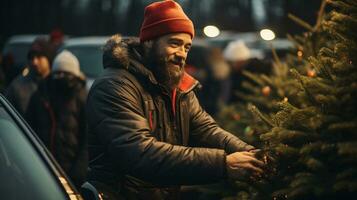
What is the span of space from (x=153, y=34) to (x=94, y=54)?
10.5 metres

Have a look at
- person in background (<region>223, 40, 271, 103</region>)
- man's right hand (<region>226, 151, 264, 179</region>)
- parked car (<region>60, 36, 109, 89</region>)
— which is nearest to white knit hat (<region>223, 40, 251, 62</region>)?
person in background (<region>223, 40, 271, 103</region>)

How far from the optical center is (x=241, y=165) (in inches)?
189

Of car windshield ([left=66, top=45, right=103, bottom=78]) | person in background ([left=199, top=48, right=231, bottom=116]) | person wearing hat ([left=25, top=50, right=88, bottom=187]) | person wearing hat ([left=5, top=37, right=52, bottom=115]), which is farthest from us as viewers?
person in background ([left=199, top=48, right=231, bottom=116])

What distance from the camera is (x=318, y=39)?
8.78 m

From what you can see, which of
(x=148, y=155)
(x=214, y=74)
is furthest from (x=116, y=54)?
(x=214, y=74)

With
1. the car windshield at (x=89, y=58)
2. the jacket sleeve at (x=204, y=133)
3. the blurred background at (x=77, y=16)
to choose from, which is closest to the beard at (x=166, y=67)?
the jacket sleeve at (x=204, y=133)

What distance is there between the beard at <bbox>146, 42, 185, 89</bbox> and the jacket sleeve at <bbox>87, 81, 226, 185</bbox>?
348 millimetres

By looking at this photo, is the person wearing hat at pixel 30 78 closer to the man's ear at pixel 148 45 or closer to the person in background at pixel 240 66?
the person in background at pixel 240 66

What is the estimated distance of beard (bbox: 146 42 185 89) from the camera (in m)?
5.14

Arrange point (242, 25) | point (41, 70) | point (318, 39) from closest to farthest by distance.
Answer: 1. point (318, 39)
2. point (41, 70)
3. point (242, 25)

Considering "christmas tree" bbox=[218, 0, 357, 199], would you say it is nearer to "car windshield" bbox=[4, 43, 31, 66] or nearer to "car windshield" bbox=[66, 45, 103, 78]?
"car windshield" bbox=[66, 45, 103, 78]

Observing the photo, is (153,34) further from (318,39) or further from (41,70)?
(41,70)

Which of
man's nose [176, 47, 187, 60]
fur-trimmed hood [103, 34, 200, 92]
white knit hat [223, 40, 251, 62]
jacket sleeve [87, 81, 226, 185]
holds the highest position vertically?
white knit hat [223, 40, 251, 62]

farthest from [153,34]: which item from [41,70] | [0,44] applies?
[0,44]
